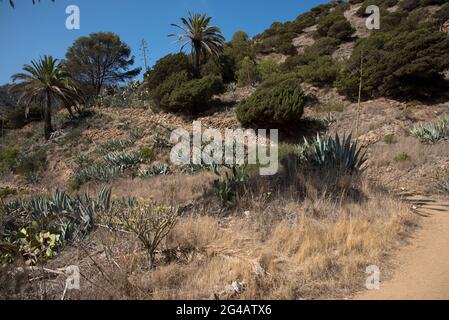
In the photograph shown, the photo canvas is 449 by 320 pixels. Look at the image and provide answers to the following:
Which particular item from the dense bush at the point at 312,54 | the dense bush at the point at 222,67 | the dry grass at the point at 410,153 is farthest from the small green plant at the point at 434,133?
the dense bush at the point at 222,67

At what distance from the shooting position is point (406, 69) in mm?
16828

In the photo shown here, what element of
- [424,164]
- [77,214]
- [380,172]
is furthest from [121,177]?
[424,164]

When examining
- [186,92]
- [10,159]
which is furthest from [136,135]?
[10,159]

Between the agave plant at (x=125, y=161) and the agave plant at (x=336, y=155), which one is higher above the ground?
the agave plant at (x=336, y=155)

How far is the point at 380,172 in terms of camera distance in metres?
9.84

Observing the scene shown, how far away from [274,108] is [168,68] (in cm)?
1040

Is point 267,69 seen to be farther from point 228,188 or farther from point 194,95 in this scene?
point 228,188

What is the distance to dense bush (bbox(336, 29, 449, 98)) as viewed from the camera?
16.8 metres

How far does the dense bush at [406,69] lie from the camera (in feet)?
55.2

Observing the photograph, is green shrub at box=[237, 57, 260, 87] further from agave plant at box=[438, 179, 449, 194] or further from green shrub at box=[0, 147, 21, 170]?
agave plant at box=[438, 179, 449, 194]

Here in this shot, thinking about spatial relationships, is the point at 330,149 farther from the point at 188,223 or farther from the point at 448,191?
the point at 188,223

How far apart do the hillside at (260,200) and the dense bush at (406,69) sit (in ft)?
0.23

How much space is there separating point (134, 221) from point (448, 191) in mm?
6389

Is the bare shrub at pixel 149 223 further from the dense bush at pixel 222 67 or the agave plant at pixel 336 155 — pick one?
the dense bush at pixel 222 67
